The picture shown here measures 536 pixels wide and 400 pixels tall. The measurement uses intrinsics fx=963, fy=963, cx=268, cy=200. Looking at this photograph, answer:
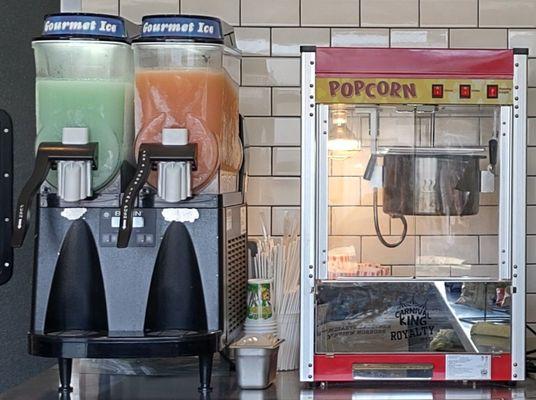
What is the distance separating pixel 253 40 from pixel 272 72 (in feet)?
0.30

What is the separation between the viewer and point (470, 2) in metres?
2.37

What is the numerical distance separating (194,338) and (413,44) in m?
1.02

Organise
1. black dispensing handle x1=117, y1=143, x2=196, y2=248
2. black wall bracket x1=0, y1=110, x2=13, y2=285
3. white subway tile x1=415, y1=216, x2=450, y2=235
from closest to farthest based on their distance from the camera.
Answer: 1. black dispensing handle x1=117, y1=143, x2=196, y2=248
2. white subway tile x1=415, y1=216, x2=450, y2=235
3. black wall bracket x1=0, y1=110, x2=13, y2=285

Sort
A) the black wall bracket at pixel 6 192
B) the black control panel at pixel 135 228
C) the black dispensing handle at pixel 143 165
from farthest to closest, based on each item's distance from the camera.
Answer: the black wall bracket at pixel 6 192
the black control panel at pixel 135 228
the black dispensing handle at pixel 143 165

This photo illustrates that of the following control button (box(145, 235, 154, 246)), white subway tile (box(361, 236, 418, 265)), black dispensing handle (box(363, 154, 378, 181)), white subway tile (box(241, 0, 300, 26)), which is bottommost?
white subway tile (box(361, 236, 418, 265))

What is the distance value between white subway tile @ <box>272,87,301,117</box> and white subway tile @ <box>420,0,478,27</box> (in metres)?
0.36

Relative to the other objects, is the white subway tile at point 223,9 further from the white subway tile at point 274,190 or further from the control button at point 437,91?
the control button at point 437,91

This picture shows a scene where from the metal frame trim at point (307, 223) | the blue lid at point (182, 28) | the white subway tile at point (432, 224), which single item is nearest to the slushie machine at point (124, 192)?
the blue lid at point (182, 28)

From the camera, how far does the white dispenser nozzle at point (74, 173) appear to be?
1.73 meters

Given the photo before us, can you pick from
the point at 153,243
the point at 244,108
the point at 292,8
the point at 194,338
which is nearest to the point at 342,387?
the point at 194,338

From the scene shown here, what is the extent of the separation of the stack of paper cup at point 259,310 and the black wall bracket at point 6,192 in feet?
2.13

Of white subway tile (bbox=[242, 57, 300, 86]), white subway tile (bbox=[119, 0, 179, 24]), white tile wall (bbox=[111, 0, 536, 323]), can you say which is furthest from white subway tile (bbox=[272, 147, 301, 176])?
white subway tile (bbox=[119, 0, 179, 24])

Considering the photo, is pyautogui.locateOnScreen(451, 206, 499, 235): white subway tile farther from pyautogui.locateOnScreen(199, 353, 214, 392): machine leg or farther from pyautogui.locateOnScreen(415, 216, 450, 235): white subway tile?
pyautogui.locateOnScreen(199, 353, 214, 392): machine leg

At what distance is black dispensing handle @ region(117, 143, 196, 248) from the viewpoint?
167cm
